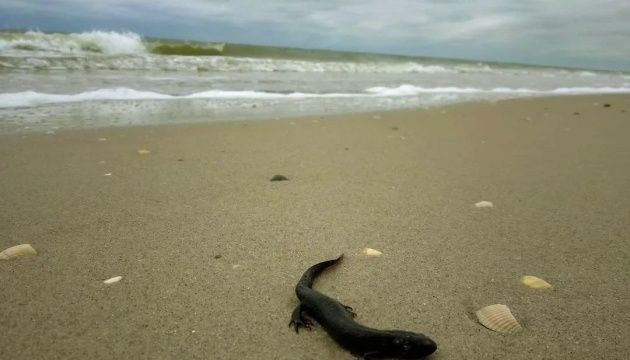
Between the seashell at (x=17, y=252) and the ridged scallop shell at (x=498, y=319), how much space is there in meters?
2.24

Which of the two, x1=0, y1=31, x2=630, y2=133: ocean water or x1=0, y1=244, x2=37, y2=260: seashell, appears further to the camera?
x1=0, y1=31, x2=630, y2=133: ocean water

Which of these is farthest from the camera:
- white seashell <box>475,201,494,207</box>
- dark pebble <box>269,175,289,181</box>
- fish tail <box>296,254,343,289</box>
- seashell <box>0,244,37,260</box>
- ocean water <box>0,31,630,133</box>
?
ocean water <box>0,31,630,133</box>

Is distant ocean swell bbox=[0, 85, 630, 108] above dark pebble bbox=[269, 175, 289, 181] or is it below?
above

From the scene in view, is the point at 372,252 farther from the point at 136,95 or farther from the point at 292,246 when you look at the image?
the point at 136,95

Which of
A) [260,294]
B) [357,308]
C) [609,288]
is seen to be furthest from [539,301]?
[260,294]

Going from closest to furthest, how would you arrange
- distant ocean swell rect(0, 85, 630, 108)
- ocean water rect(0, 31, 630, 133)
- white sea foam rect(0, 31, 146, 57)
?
1. ocean water rect(0, 31, 630, 133)
2. distant ocean swell rect(0, 85, 630, 108)
3. white sea foam rect(0, 31, 146, 57)

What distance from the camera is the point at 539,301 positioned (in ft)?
6.46

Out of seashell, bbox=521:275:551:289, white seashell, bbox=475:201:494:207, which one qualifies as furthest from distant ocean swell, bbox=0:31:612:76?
seashell, bbox=521:275:551:289

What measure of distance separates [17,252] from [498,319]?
2355 millimetres

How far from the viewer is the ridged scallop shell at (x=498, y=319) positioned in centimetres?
177

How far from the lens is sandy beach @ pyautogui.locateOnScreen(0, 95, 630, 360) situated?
68.2 inches

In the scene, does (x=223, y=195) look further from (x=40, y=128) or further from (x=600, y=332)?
(x=40, y=128)

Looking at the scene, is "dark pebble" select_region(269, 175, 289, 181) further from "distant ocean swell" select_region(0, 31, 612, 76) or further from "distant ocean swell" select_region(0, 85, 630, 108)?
"distant ocean swell" select_region(0, 31, 612, 76)

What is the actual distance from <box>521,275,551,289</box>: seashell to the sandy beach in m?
0.05
